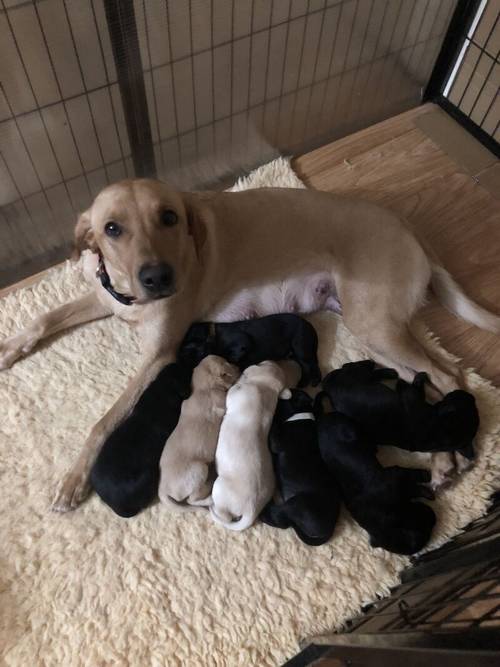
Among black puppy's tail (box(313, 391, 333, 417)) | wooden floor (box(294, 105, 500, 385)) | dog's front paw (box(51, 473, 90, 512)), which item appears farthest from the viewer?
wooden floor (box(294, 105, 500, 385))

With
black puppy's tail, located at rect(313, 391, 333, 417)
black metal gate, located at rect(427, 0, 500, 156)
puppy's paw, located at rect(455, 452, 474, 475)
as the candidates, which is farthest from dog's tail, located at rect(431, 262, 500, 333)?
black metal gate, located at rect(427, 0, 500, 156)

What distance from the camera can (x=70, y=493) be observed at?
1.89m

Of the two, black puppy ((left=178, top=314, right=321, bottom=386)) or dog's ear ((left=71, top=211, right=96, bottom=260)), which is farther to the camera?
black puppy ((left=178, top=314, right=321, bottom=386))

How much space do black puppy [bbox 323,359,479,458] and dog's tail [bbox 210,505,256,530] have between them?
469 millimetres

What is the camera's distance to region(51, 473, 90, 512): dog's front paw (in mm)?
1888

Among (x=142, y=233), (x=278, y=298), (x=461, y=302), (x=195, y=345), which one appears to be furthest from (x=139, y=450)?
(x=461, y=302)

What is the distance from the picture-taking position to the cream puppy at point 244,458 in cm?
173

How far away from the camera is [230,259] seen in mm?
2061

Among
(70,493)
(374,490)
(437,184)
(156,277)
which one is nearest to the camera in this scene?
(156,277)

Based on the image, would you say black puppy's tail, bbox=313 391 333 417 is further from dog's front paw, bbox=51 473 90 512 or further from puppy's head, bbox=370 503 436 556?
dog's front paw, bbox=51 473 90 512

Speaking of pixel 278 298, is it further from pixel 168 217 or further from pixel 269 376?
pixel 168 217

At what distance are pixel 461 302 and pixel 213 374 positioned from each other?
103 centimetres

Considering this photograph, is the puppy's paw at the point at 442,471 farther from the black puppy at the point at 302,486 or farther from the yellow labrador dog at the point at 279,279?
the black puppy at the point at 302,486

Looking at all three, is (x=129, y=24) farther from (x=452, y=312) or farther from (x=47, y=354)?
(x=452, y=312)
